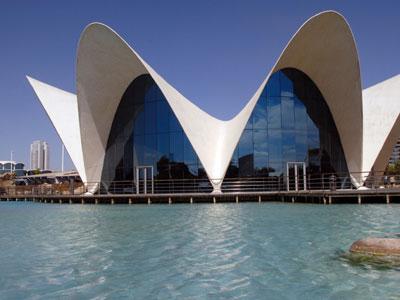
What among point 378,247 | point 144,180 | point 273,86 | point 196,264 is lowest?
point 196,264

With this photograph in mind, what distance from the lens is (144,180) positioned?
2556cm

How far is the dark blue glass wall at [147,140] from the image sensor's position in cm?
2488

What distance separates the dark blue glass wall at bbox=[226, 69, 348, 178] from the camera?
24.5 metres

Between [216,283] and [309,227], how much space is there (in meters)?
5.69

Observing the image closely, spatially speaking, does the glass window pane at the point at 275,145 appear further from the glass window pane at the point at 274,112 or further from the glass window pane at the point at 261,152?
the glass window pane at the point at 274,112

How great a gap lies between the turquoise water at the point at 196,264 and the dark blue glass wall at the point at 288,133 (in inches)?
540

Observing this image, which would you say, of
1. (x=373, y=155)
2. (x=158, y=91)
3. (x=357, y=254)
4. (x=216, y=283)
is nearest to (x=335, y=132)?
(x=373, y=155)

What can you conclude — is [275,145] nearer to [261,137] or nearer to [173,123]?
[261,137]

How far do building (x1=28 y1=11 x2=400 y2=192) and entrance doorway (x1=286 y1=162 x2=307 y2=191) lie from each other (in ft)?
0.19

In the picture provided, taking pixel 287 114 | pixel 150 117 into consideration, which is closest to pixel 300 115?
pixel 287 114

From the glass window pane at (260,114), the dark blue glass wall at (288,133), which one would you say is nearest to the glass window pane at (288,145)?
the dark blue glass wall at (288,133)

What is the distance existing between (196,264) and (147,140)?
20.0 m

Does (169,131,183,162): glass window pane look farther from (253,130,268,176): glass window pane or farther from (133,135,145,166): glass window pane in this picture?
(253,130,268,176): glass window pane

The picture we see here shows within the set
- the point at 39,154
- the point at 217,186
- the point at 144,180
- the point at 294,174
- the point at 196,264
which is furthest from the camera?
the point at 39,154
